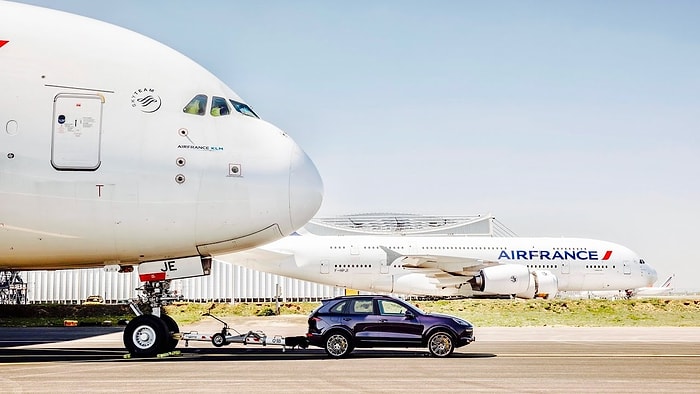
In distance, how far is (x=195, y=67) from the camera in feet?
55.8

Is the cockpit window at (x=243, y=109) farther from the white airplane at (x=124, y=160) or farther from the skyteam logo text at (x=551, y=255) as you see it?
the skyteam logo text at (x=551, y=255)

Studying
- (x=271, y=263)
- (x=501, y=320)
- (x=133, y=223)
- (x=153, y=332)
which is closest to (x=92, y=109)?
(x=133, y=223)

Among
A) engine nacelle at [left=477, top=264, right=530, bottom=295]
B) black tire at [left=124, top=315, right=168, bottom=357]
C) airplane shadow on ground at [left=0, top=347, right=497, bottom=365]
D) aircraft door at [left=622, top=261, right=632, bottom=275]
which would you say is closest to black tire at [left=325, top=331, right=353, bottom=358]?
airplane shadow on ground at [left=0, top=347, right=497, bottom=365]

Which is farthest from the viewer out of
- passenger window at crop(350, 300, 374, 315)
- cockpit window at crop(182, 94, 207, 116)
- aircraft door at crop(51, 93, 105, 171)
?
passenger window at crop(350, 300, 374, 315)

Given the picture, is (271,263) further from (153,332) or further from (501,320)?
(153,332)

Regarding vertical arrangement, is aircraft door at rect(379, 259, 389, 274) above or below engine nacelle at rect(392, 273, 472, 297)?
above

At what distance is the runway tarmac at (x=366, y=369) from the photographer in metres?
12.9

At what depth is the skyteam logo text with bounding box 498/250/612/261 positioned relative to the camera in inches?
1898

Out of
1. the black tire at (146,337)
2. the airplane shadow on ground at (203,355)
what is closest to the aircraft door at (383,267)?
the airplane shadow on ground at (203,355)

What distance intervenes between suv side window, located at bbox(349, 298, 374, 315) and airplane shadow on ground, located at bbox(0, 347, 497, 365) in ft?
3.43

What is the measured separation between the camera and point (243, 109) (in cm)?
1692

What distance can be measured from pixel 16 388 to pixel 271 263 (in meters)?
34.4

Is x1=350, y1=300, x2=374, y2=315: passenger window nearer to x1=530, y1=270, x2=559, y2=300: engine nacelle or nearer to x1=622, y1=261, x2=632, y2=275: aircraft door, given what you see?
x1=530, y1=270, x2=559, y2=300: engine nacelle

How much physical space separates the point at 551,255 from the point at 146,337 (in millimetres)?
35707
